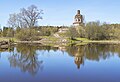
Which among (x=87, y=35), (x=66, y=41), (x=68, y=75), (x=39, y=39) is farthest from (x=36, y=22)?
(x=68, y=75)

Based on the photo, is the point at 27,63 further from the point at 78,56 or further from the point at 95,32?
the point at 95,32

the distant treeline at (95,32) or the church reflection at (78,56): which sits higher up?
the distant treeline at (95,32)

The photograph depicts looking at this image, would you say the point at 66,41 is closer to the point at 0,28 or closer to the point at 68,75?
the point at 0,28

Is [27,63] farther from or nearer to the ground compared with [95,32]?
nearer to the ground

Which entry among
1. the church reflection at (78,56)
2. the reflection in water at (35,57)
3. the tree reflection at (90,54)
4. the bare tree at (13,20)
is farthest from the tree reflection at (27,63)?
the bare tree at (13,20)

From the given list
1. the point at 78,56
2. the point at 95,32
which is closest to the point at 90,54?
the point at 78,56

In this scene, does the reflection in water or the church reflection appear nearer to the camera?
the reflection in water

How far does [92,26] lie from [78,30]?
5143 millimetres

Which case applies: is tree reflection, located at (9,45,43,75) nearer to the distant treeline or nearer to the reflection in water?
the reflection in water

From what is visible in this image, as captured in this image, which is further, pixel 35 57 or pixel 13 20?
pixel 13 20

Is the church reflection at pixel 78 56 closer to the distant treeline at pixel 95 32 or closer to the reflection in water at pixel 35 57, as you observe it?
the reflection in water at pixel 35 57

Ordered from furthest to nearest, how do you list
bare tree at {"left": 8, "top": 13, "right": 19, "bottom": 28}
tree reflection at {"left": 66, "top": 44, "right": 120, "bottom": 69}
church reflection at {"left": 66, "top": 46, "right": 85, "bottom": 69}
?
bare tree at {"left": 8, "top": 13, "right": 19, "bottom": 28}
tree reflection at {"left": 66, "top": 44, "right": 120, "bottom": 69}
church reflection at {"left": 66, "top": 46, "right": 85, "bottom": 69}

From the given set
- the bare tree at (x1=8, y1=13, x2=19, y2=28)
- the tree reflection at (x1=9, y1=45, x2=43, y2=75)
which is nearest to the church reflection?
the tree reflection at (x1=9, y1=45, x2=43, y2=75)

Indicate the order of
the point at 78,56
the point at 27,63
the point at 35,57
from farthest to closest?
the point at 78,56 < the point at 35,57 < the point at 27,63
